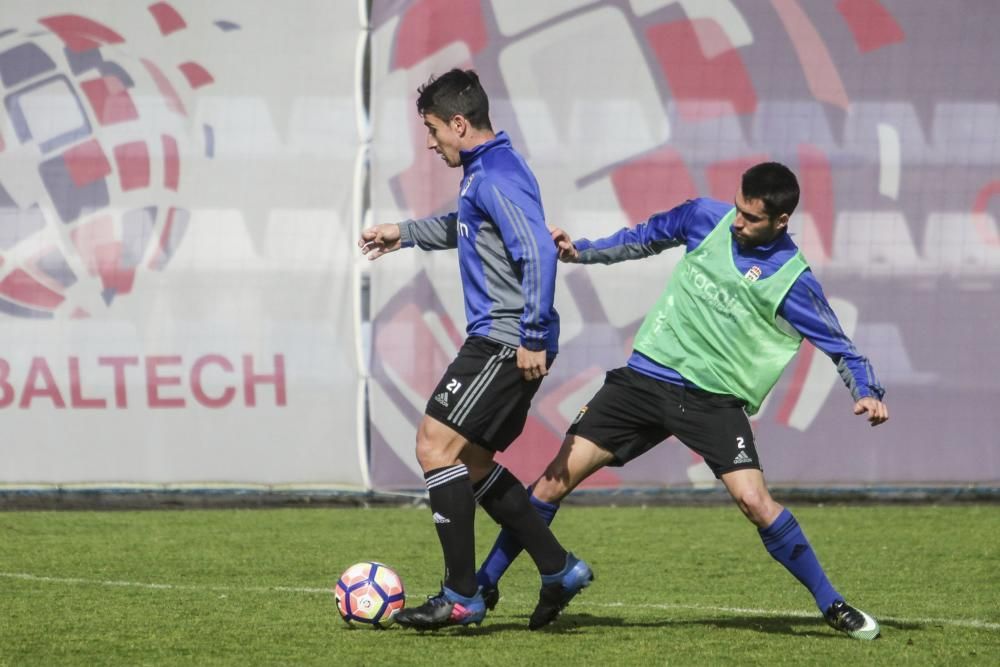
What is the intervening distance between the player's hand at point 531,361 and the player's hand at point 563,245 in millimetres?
695

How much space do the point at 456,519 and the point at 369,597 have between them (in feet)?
1.67

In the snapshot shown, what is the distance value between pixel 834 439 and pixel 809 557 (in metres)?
5.00

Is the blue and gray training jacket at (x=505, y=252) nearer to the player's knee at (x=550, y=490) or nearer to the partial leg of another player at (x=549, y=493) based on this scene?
the partial leg of another player at (x=549, y=493)

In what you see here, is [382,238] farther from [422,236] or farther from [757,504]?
[757,504]

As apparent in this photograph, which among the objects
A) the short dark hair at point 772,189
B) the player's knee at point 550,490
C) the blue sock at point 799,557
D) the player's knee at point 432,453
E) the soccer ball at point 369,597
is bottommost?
the soccer ball at point 369,597

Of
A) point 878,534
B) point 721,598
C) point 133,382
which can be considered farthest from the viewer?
point 133,382

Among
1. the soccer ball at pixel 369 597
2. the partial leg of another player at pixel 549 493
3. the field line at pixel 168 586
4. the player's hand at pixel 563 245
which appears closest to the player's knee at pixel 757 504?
the partial leg of another player at pixel 549 493

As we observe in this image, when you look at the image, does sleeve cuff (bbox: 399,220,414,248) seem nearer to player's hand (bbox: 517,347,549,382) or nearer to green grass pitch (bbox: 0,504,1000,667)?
player's hand (bbox: 517,347,549,382)

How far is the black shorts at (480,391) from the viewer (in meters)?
5.73

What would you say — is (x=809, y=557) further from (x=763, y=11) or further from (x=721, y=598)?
(x=763, y=11)

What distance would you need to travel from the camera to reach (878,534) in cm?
956

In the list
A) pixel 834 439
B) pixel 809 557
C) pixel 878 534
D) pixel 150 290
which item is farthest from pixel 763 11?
pixel 809 557

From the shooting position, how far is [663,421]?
6137 mm

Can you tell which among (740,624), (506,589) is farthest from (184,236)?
(740,624)
